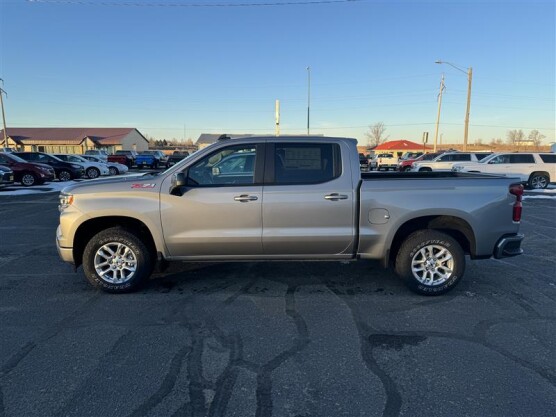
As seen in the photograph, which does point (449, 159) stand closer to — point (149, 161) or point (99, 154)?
point (149, 161)

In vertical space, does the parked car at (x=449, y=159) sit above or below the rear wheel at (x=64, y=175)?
above

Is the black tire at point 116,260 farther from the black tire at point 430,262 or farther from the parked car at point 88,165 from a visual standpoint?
the parked car at point 88,165

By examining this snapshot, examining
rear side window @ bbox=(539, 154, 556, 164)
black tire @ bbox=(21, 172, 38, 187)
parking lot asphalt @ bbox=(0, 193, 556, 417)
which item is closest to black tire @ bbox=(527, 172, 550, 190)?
rear side window @ bbox=(539, 154, 556, 164)

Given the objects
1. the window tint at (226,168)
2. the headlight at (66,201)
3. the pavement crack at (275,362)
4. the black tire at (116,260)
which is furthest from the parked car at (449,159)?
the headlight at (66,201)

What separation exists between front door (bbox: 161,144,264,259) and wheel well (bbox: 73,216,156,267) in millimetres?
389

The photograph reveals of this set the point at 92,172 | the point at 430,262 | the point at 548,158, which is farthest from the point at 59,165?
the point at 548,158

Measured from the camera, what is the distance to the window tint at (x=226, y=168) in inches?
170

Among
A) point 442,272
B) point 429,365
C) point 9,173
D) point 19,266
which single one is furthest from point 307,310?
point 9,173

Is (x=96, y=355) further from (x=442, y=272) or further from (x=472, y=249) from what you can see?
(x=472, y=249)

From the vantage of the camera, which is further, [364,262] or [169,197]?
[364,262]

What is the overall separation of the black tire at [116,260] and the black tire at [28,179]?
16.9 m

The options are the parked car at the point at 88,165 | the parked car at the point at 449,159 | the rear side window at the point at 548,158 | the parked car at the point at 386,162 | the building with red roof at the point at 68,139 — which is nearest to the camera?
the rear side window at the point at 548,158

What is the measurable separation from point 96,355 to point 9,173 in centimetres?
1632

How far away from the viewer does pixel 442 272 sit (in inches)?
173
